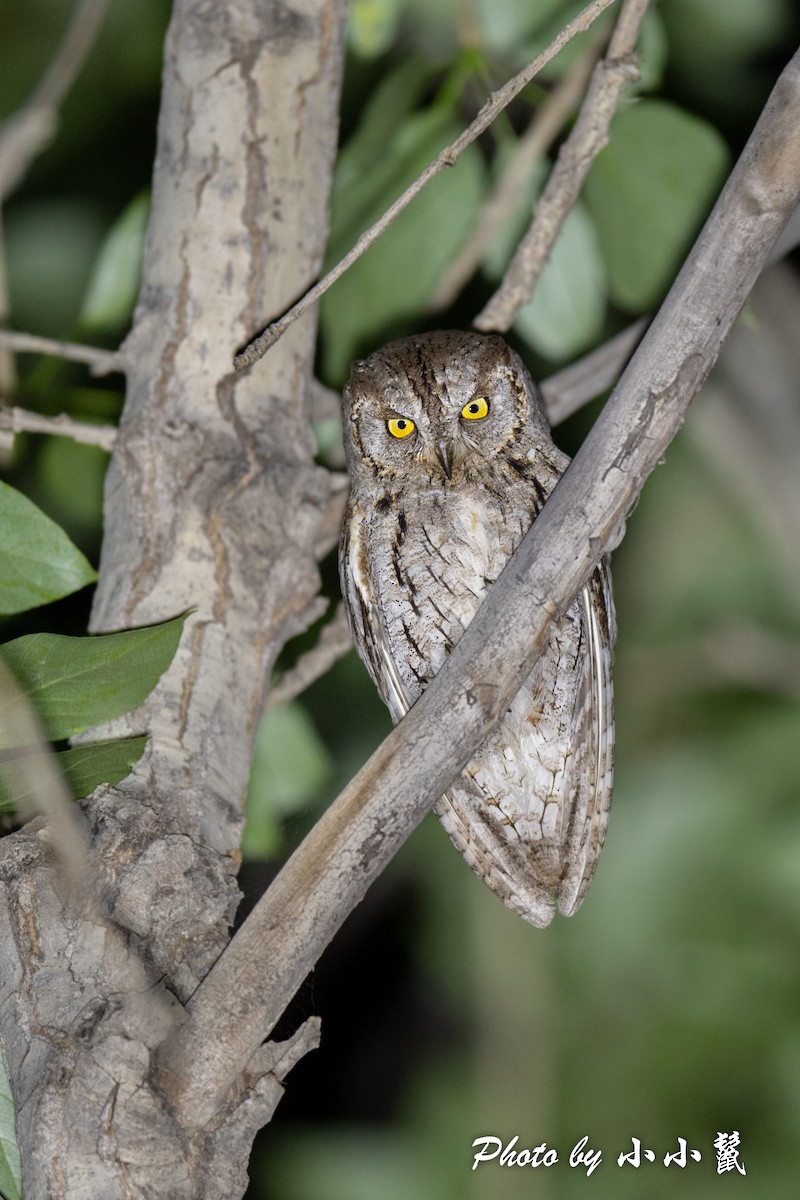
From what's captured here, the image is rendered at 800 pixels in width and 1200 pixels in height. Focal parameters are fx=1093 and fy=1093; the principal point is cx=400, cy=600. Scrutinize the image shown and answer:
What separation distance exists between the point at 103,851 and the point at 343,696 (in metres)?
1.90

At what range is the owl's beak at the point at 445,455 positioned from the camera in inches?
74.3

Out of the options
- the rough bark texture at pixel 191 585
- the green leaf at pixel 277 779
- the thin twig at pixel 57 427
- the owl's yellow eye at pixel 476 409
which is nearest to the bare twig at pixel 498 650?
the rough bark texture at pixel 191 585

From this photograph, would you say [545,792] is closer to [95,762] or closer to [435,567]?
[435,567]

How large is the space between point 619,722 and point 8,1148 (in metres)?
2.25

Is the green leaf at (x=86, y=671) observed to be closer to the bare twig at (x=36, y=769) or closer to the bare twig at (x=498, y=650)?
the bare twig at (x=36, y=769)

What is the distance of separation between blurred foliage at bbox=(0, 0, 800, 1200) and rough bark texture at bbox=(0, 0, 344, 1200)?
0.29 m

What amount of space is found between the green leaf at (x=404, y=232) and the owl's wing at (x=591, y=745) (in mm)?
656

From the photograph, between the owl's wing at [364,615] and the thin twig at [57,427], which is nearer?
the thin twig at [57,427]

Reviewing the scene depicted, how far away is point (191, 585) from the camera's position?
1661mm

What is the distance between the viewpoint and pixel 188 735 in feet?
5.03

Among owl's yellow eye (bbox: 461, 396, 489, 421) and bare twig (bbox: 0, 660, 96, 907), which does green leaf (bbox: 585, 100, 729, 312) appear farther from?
bare twig (bbox: 0, 660, 96, 907)

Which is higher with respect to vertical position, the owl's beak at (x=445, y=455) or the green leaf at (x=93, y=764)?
the owl's beak at (x=445, y=455)

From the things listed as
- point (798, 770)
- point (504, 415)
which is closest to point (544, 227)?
point (504, 415)

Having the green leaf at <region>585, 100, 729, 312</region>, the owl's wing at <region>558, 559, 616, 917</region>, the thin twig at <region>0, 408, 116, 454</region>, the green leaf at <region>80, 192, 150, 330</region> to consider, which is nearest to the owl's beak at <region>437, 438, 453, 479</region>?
the owl's wing at <region>558, 559, 616, 917</region>
